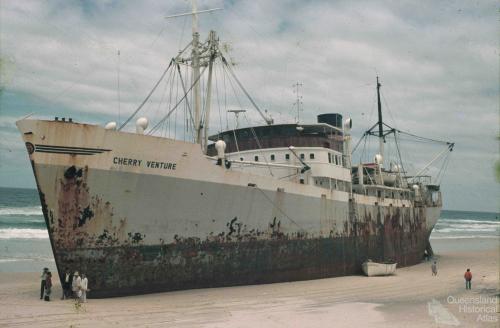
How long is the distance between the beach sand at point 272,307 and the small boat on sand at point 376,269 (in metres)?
3.63

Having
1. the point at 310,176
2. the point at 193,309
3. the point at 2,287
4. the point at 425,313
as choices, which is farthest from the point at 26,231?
the point at 425,313

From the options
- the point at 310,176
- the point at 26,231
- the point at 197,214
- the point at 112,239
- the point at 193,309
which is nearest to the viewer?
the point at 193,309

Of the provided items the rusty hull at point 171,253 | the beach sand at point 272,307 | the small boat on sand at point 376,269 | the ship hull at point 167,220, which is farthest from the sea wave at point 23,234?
the small boat on sand at point 376,269

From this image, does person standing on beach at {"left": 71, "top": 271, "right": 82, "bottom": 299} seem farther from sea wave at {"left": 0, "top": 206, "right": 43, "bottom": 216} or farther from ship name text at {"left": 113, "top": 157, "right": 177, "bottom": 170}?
sea wave at {"left": 0, "top": 206, "right": 43, "bottom": 216}

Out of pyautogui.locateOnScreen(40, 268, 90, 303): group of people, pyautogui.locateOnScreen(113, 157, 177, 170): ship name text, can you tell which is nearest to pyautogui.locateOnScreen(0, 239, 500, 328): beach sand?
pyautogui.locateOnScreen(40, 268, 90, 303): group of people

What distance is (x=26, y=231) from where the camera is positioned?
4609 cm

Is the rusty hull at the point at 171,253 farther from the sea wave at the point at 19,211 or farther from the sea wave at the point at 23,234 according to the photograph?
the sea wave at the point at 19,211

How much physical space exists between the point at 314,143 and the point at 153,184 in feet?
39.1

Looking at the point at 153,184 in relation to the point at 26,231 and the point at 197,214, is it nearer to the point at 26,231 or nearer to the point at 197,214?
the point at 197,214

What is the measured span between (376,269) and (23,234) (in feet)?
120

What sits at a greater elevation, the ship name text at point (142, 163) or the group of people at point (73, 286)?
the ship name text at point (142, 163)

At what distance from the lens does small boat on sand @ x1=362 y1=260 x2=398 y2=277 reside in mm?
24984

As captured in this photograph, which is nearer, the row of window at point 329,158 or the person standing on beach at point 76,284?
the person standing on beach at point 76,284

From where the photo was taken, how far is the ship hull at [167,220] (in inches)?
565
